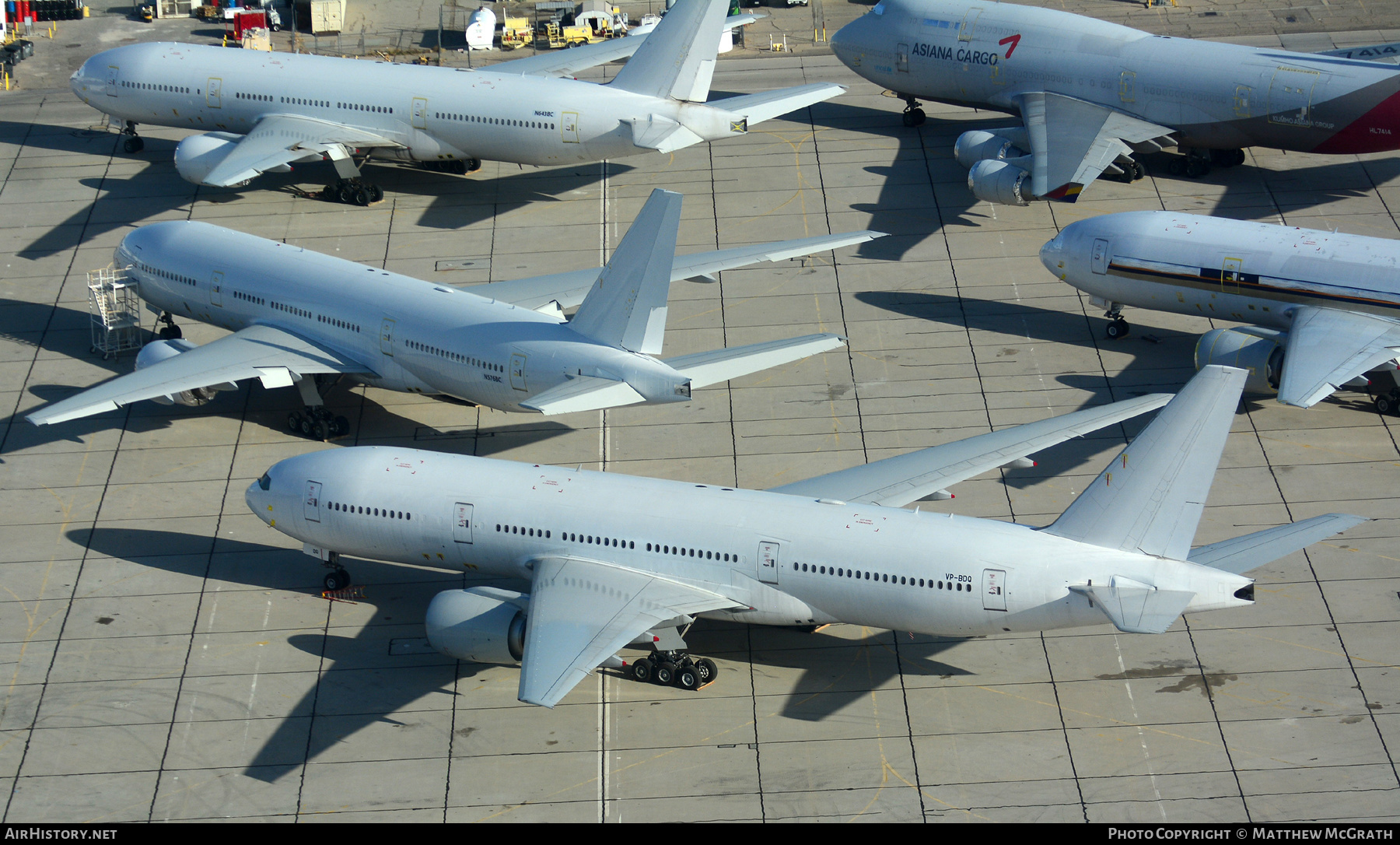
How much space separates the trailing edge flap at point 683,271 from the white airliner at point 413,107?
28.5 feet

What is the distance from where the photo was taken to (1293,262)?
46438 mm

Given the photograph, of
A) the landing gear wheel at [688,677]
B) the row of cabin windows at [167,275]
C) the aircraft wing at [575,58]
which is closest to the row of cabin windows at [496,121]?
the aircraft wing at [575,58]

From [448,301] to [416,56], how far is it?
95.6ft

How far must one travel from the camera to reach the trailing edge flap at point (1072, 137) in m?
54.3

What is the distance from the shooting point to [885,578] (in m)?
34.1

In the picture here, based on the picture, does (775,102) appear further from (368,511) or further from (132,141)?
(368,511)

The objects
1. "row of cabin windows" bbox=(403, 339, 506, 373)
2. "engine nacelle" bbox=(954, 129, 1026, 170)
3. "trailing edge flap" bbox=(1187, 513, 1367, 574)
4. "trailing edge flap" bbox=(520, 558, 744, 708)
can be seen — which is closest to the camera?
"trailing edge flap" bbox=(520, 558, 744, 708)

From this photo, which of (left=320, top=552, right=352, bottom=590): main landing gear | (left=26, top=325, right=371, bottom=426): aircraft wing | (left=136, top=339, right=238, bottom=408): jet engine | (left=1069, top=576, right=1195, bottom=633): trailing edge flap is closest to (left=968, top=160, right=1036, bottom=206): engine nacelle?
(left=26, top=325, right=371, bottom=426): aircraft wing

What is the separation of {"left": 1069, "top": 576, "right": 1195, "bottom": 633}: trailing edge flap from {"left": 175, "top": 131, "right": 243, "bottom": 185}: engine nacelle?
37.5 m

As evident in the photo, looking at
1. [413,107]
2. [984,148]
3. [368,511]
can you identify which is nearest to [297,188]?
[413,107]

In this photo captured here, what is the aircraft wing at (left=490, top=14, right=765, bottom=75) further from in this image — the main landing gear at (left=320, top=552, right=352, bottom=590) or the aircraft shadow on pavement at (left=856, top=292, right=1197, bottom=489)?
the main landing gear at (left=320, top=552, right=352, bottom=590)

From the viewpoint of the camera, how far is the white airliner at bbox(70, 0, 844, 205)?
5622cm

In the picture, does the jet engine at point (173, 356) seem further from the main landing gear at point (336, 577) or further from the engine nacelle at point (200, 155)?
the engine nacelle at point (200, 155)
